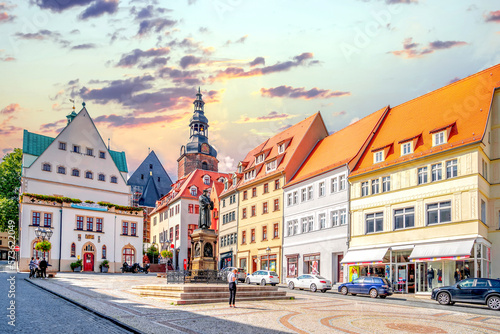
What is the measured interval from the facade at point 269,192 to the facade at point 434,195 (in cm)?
1324

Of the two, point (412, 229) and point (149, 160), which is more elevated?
point (149, 160)

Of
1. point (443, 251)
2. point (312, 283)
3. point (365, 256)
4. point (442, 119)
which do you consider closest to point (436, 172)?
point (442, 119)

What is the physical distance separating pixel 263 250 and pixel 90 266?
21.6 m

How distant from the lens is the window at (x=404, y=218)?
39344 mm

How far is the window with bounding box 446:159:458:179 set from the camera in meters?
36.7

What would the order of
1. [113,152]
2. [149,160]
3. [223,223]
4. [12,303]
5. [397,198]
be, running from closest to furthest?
[12,303], [397,198], [223,223], [113,152], [149,160]

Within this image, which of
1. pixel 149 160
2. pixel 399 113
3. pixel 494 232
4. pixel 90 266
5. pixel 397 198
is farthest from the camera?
pixel 149 160

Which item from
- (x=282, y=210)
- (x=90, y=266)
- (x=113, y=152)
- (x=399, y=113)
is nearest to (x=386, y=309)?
(x=399, y=113)

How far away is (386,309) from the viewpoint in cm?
2488

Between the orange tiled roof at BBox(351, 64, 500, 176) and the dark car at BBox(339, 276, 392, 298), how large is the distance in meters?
10.3

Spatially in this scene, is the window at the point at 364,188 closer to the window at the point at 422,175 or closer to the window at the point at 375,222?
the window at the point at 375,222

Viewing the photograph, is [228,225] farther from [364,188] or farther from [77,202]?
[364,188]

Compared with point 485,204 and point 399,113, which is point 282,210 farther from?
point 485,204

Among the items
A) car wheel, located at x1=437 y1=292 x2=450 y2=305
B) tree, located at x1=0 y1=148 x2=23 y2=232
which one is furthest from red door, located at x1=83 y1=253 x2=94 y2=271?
car wheel, located at x1=437 y1=292 x2=450 y2=305
